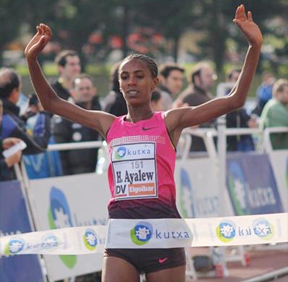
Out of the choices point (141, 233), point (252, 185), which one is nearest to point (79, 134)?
point (252, 185)

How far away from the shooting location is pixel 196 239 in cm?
733

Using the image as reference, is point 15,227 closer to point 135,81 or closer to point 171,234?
point 171,234

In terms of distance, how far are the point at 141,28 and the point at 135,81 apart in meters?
54.0

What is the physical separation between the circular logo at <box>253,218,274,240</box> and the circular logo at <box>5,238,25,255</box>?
1.59 m

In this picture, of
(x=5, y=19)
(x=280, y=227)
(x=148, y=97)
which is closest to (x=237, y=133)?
(x=280, y=227)

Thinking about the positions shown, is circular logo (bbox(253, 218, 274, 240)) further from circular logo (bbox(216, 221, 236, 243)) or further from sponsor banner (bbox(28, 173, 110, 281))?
sponsor banner (bbox(28, 173, 110, 281))

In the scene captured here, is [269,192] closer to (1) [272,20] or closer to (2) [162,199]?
(2) [162,199]

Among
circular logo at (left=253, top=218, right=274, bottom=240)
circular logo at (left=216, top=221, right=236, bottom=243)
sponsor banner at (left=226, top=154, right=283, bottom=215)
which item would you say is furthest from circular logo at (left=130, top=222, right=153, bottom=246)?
sponsor banner at (left=226, top=154, right=283, bottom=215)

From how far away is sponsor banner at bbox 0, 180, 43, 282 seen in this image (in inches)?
379

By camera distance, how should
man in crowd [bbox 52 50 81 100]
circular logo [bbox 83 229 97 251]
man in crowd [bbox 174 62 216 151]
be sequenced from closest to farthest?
circular logo [bbox 83 229 97 251] → man in crowd [bbox 52 50 81 100] → man in crowd [bbox 174 62 216 151]

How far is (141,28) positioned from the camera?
6025cm

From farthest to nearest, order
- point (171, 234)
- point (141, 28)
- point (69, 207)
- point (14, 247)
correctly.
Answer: point (141, 28) < point (69, 207) < point (14, 247) < point (171, 234)

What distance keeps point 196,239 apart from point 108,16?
50.9m

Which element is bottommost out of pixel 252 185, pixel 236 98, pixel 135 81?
pixel 236 98
